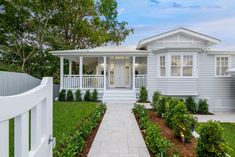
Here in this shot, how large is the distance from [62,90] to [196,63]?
8.64 metres

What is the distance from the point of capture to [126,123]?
9.80 meters

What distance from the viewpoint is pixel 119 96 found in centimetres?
1750

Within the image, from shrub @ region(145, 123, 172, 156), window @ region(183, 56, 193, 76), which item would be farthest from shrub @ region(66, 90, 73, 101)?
shrub @ region(145, 123, 172, 156)

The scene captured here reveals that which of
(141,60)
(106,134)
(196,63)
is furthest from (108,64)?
(106,134)

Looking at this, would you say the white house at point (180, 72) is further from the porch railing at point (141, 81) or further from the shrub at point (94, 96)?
the shrub at point (94, 96)

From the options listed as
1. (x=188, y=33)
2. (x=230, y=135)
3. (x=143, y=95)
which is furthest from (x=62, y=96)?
(x=230, y=135)

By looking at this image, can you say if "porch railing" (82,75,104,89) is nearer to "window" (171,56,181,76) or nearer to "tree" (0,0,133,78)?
"window" (171,56,181,76)

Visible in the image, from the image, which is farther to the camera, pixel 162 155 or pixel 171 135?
pixel 171 135

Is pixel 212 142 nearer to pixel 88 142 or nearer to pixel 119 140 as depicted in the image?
pixel 119 140

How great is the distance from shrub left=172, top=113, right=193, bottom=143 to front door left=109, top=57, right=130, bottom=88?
12786 millimetres

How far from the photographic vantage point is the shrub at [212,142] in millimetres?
5035

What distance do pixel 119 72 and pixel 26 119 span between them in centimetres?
1833

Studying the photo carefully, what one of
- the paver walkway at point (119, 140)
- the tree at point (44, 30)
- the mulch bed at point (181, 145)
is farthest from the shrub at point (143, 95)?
the tree at point (44, 30)

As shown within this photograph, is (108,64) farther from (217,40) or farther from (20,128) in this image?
(20,128)
